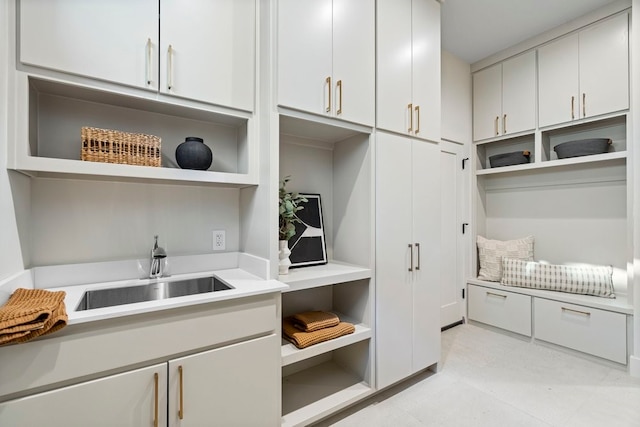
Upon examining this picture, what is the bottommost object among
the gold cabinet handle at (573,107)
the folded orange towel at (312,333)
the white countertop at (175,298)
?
the folded orange towel at (312,333)

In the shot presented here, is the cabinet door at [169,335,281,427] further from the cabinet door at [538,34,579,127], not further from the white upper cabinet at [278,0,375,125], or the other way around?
the cabinet door at [538,34,579,127]

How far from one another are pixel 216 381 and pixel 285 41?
1700 mm

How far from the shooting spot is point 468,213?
3.33 metres

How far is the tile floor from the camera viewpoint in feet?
5.92

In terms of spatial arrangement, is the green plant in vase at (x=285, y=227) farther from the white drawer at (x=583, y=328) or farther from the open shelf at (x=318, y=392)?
the white drawer at (x=583, y=328)

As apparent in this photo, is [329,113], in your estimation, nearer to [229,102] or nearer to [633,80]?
[229,102]

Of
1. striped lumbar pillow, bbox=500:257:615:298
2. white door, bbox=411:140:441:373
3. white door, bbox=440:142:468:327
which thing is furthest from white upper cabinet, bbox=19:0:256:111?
striped lumbar pillow, bbox=500:257:615:298

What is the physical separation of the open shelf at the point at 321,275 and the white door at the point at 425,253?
0.51 m

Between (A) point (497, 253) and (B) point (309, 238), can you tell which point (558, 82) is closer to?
(A) point (497, 253)

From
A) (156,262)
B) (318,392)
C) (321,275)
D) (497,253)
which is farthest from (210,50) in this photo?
(497,253)

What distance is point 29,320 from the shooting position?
35.3 inches

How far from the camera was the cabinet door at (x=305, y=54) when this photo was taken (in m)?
1.59

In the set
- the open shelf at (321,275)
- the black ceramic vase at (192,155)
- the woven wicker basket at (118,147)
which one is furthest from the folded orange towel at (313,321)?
the woven wicker basket at (118,147)

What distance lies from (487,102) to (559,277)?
6.30 ft
